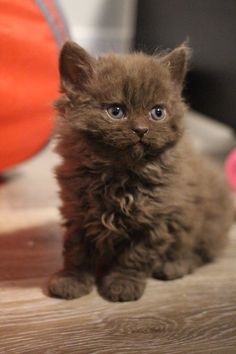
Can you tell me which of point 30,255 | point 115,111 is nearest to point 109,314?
point 30,255

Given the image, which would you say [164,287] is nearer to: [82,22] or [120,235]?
[120,235]

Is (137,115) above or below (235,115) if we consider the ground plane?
below

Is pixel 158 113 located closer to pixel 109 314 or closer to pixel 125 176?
pixel 125 176

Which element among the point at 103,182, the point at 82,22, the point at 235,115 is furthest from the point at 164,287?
the point at 82,22

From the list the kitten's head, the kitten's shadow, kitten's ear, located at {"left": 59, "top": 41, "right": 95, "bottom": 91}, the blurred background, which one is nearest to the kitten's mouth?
the kitten's head

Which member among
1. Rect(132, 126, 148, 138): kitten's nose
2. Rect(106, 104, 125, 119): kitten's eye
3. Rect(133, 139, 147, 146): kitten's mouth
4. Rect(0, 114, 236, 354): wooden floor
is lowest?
Rect(0, 114, 236, 354): wooden floor

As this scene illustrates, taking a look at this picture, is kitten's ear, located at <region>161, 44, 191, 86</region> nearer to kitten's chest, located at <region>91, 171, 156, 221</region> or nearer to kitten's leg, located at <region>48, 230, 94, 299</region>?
kitten's chest, located at <region>91, 171, 156, 221</region>

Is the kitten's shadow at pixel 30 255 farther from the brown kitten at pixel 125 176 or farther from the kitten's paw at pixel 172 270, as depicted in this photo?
the kitten's paw at pixel 172 270

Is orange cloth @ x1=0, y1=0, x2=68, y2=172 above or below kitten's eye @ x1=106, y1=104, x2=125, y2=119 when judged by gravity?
above
